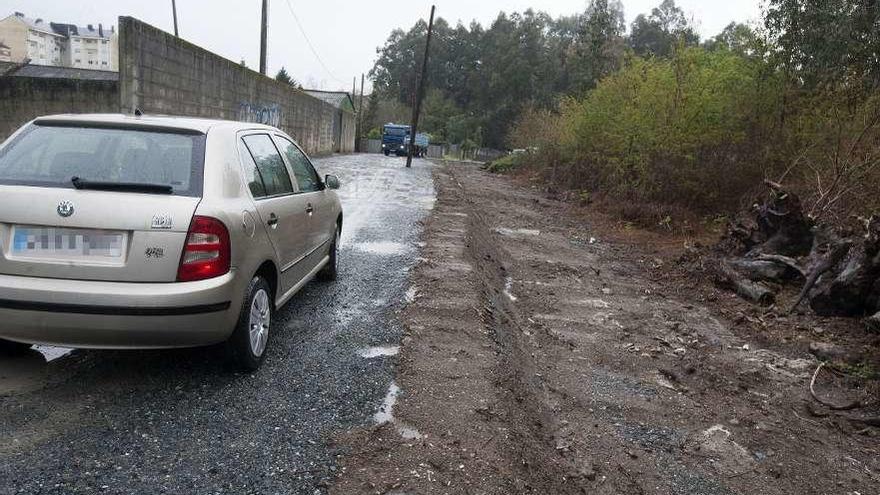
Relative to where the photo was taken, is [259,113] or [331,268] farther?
[259,113]

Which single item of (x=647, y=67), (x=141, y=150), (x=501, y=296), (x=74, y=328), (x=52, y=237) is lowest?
(x=501, y=296)

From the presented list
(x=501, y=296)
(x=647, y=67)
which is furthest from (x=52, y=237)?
(x=647, y=67)

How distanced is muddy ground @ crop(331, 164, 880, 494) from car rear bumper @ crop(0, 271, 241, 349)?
1101 mm

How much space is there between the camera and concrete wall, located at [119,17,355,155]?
460 inches

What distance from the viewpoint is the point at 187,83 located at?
1425 cm

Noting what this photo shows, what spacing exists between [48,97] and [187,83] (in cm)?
292

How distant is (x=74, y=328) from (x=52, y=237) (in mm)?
501

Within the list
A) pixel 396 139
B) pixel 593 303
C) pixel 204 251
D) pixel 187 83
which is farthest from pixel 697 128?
pixel 396 139

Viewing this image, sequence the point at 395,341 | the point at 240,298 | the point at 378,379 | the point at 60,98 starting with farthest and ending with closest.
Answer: the point at 60,98
the point at 395,341
the point at 378,379
the point at 240,298

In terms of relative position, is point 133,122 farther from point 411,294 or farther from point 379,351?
point 411,294

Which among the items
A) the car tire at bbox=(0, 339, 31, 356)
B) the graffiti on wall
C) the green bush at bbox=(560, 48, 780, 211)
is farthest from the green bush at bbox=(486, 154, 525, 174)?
the car tire at bbox=(0, 339, 31, 356)

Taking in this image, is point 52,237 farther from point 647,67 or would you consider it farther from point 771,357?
point 647,67

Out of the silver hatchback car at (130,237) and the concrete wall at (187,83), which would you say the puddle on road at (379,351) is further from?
the concrete wall at (187,83)

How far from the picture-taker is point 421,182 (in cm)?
2023
